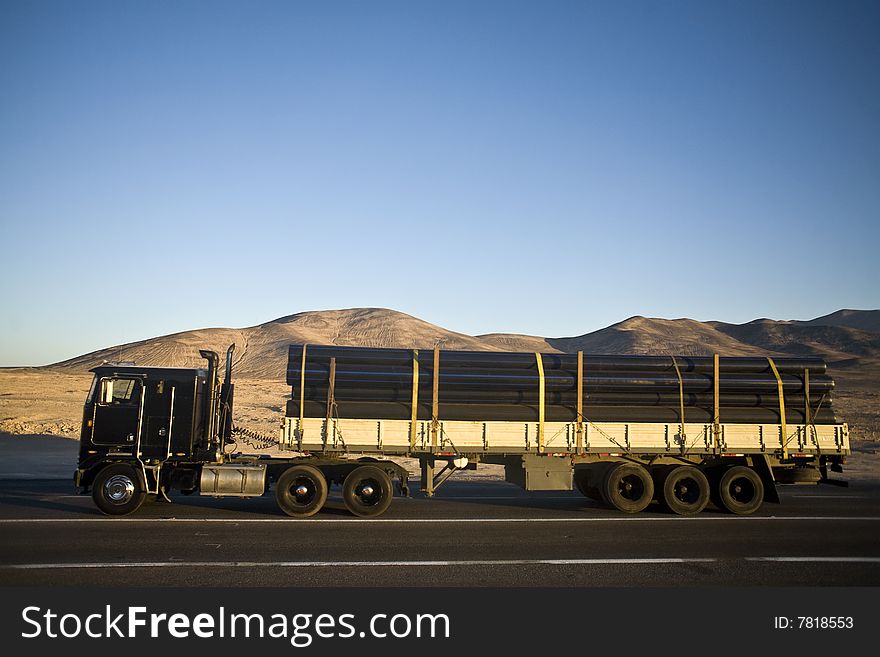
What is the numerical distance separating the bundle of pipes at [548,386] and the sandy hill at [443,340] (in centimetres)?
8364

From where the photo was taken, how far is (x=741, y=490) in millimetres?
14984

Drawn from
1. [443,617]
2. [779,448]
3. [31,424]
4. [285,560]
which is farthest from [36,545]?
[31,424]

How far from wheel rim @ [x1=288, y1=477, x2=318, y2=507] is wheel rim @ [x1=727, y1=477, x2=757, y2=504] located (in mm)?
8817

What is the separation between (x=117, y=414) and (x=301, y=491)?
398cm

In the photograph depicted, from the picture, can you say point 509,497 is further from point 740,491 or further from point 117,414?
point 117,414

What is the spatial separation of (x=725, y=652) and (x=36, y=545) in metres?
9.81

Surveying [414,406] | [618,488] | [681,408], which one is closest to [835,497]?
[681,408]

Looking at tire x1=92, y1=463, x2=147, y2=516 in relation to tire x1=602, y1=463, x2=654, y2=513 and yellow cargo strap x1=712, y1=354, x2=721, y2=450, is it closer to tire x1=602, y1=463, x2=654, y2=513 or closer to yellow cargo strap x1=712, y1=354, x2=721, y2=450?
tire x1=602, y1=463, x2=654, y2=513

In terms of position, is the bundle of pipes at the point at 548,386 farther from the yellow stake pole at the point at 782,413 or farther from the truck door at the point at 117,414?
the truck door at the point at 117,414

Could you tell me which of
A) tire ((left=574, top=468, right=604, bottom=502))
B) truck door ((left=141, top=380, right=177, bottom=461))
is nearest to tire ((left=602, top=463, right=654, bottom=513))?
tire ((left=574, top=468, right=604, bottom=502))

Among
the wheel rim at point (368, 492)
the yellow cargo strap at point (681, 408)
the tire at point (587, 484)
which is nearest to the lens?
the wheel rim at point (368, 492)

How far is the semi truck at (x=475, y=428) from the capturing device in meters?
→ 13.8

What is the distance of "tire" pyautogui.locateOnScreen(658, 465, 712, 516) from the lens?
47.6ft

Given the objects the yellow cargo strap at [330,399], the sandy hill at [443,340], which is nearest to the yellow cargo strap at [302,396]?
the yellow cargo strap at [330,399]
